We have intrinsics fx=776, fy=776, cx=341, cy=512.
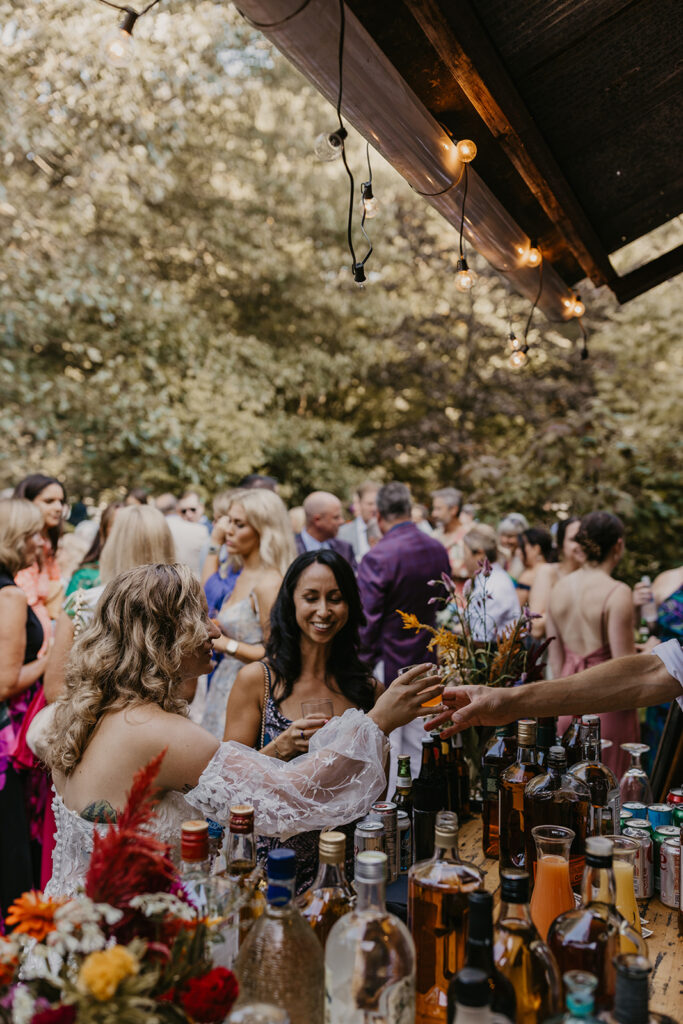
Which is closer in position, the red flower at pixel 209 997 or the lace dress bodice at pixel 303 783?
the red flower at pixel 209 997

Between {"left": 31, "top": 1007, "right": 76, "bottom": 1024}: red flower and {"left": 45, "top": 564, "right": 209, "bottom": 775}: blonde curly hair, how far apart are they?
0.93 metres

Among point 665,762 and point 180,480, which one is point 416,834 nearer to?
point 665,762

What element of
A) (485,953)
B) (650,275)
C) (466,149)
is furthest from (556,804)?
(650,275)

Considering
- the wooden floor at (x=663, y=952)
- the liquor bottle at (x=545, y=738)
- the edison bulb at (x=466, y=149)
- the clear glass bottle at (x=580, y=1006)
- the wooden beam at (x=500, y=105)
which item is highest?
the wooden beam at (x=500, y=105)

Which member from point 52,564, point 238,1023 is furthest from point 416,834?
point 52,564

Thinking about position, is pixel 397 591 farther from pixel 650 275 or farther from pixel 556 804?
pixel 556 804

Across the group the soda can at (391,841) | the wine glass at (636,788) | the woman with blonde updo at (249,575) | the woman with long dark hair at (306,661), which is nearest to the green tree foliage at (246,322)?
the woman with blonde updo at (249,575)

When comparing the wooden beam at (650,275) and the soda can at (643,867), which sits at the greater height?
the wooden beam at (650,275)

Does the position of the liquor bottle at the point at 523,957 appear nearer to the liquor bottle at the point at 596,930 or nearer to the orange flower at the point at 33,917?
the liquor bottle at the point at 596,930

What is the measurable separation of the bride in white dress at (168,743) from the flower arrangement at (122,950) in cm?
58

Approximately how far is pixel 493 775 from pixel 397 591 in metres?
1.97

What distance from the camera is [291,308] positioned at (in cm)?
1233

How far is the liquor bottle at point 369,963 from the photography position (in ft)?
3.08

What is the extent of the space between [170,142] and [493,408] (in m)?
5.60
